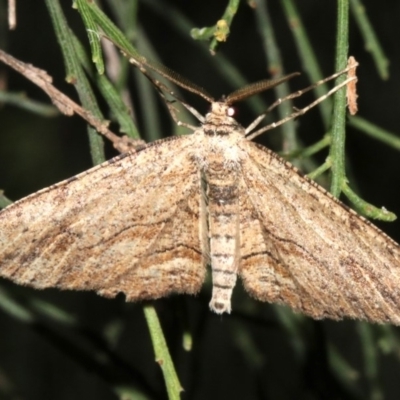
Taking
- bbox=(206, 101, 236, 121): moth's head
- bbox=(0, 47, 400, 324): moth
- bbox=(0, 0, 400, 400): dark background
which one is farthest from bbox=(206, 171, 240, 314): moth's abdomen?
bbox=(0, 0, 400, 400): dark background

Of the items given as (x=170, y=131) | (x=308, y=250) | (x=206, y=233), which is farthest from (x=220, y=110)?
(x=170, y=131)

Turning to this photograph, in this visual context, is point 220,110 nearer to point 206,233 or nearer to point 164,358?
point 206,233

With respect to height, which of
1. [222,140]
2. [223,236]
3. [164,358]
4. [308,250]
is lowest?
[164,358]

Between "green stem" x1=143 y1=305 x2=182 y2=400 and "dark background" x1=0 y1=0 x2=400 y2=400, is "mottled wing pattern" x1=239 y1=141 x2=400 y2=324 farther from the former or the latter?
"dark background" x1=0 y1=0 x2=400 y2=400

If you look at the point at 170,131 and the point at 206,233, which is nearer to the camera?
the point at 206,233

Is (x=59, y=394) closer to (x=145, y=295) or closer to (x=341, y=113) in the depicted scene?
(x=145, y=295)

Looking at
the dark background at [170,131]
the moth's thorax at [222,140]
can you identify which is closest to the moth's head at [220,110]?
the moth's thorax at [222,140]

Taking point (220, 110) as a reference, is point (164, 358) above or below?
below
